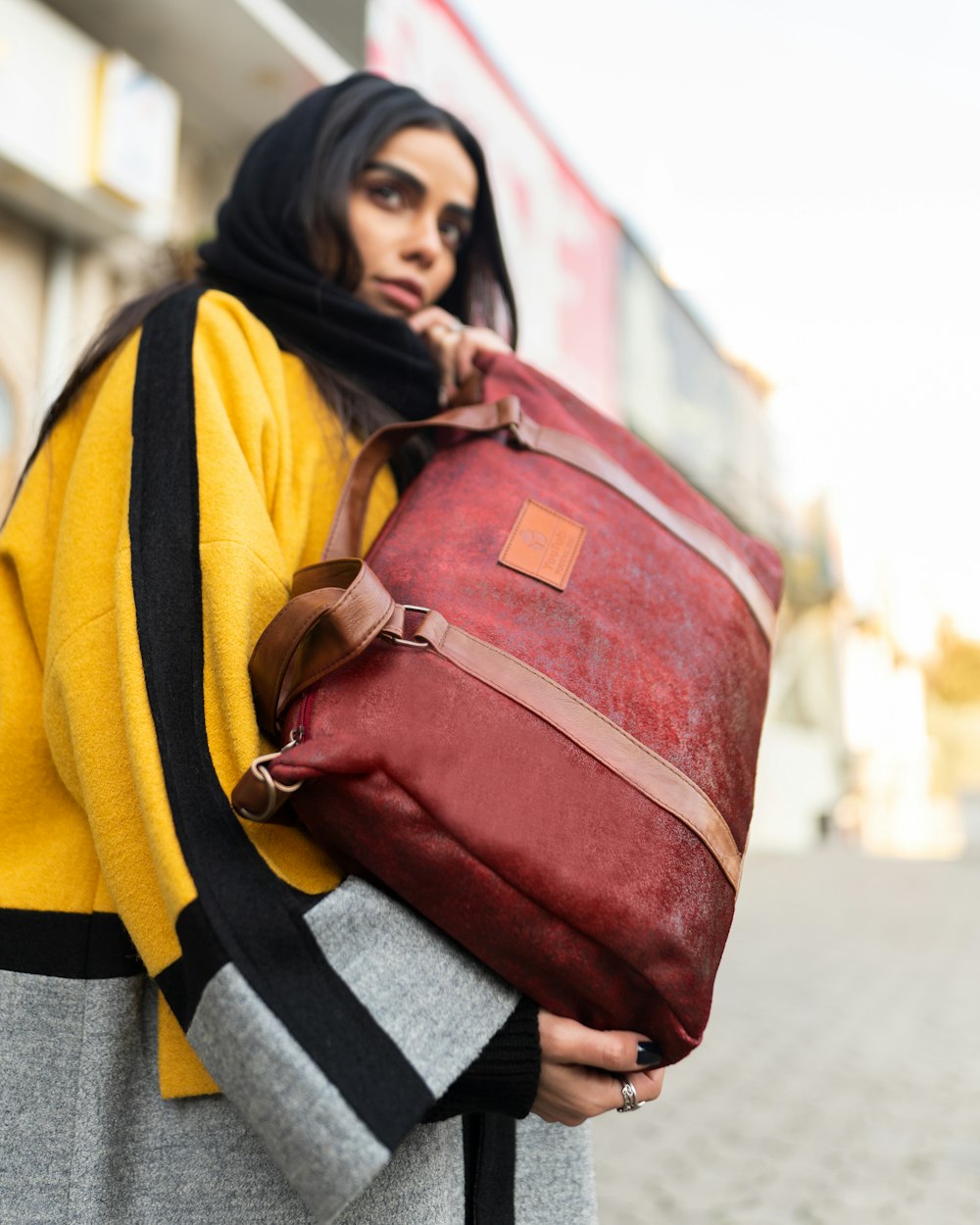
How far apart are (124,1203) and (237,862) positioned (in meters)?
0.38

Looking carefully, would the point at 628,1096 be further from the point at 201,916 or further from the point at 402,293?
the point at 402,293

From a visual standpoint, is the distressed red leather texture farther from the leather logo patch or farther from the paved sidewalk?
the paved sidewalk

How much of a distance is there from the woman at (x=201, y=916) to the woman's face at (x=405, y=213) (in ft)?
0.95

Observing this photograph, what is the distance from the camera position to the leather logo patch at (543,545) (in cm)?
112

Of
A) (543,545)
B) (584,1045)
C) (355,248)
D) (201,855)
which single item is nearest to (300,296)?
(355,248)

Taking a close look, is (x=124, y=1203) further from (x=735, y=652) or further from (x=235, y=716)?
(x=735, y=652)

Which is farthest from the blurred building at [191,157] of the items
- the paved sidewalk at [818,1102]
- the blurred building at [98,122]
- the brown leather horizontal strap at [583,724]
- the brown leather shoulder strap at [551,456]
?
the paved sidewalk at [818,1102]

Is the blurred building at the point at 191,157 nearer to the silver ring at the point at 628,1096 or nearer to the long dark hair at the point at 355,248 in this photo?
the long dark hair at the point at 355,248

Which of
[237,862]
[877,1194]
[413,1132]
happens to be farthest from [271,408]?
[877,1194]

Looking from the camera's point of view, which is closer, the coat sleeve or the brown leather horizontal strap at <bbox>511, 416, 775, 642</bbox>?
the coat sleeve

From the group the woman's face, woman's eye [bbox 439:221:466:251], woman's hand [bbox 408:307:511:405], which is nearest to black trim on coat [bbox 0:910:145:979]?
woman's hand [bbox 408:307:511:405]

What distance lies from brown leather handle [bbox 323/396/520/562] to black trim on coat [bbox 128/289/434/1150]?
17cm

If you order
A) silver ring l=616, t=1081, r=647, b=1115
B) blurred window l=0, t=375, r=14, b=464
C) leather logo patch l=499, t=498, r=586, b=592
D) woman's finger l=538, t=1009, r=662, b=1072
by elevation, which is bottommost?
blurred window l=0, t=375, r=14, b=464

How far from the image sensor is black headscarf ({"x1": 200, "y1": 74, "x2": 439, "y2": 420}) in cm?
145
